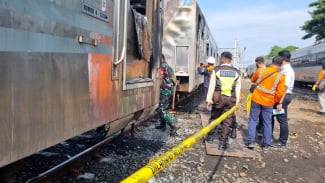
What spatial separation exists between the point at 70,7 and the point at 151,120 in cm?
572

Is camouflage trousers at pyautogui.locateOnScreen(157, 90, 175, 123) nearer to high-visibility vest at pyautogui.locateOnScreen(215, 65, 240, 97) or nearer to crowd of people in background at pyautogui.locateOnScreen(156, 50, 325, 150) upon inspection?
crowd of people in background at pyautogui.locateOnScreen(156, 50, 325, 150)

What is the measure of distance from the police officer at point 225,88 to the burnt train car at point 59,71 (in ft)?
8.79

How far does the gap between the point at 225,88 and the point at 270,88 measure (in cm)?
84

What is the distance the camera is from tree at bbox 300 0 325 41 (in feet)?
128

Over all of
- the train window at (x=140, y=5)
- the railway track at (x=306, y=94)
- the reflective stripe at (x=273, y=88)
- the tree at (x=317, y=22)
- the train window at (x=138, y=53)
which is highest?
the tree at (x=317, y=22)

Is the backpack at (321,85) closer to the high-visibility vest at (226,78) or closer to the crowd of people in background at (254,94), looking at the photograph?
the crowd of people in background at (254,94)

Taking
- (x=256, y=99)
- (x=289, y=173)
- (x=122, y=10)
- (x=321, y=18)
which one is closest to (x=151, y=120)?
(x=256, y=99)

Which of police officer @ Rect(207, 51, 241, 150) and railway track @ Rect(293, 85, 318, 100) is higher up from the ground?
police officer @ Rect(207, 51, 241, 150)

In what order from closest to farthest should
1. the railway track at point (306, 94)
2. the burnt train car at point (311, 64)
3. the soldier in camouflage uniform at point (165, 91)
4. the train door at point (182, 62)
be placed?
the soldier in camouflage uniform at point (165, 91) < the train door at point (182, 62) < the railway track at point (306, 94) < the burnt train car at point (311, 64)

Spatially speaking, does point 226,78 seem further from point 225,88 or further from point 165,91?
point 165,91

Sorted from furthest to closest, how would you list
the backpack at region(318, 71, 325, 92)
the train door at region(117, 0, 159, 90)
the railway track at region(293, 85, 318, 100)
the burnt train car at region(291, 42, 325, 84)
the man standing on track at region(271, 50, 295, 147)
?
1. the burnt train car at region(291, 42, 325, 84)
2. the railway track at region(293, 85, 318, 100)
3. the backpack at region(318, 71, 325, 92)
4. the man standing on track at region(271, 50, 295, 147)
5. the train door at region(117, 0, 159, 90)

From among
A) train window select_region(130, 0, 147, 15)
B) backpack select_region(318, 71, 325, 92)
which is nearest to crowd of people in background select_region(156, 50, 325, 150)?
train window select_region(130, 0, 147, 15)

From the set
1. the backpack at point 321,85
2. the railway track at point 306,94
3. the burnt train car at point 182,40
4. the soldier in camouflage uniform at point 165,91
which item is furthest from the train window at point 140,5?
the railway track at point 306,94

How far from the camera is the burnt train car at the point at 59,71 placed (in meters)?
1.71
